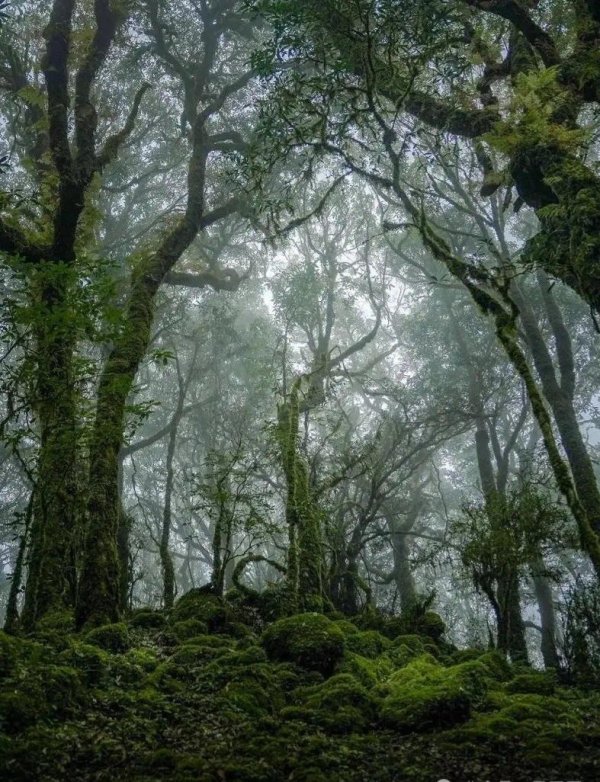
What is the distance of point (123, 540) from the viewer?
10.6 metres

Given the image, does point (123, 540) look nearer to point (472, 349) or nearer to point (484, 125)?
point (484, 125)

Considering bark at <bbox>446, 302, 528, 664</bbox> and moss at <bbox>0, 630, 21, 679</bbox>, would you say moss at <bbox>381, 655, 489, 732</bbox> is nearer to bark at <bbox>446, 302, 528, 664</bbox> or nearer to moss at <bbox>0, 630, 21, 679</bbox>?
moss at <bbox>0, 630, 21, 679</bbox>

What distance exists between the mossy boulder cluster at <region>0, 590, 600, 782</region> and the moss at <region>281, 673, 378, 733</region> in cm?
1

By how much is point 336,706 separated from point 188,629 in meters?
3.10

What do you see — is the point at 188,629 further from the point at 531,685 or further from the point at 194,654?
the point at 531,685

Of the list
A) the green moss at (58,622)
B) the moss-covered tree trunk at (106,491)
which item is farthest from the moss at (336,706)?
the moss-covered tree trunk at (106,491)

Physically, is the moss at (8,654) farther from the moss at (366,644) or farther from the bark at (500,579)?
the bark at (500,579)

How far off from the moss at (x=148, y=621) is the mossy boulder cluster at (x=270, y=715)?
151 cm

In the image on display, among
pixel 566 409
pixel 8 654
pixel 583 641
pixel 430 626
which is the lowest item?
pixel 583 641

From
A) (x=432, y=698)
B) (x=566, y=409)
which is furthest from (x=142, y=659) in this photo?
(x=566, y=409)

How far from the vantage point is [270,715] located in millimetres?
4438

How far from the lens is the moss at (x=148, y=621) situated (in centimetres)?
780

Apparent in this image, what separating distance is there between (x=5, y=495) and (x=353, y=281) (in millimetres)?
19310

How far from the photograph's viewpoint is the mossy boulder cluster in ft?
10.8
